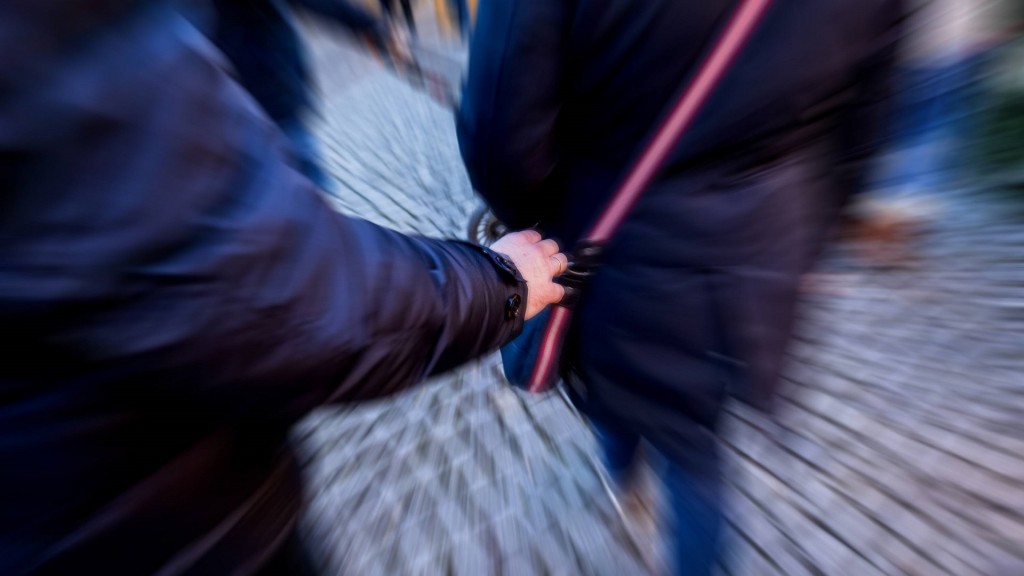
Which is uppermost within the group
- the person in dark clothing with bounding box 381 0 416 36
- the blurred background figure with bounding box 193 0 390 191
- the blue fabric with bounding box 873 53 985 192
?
the blue fabric with bounding box 873 53 985 192

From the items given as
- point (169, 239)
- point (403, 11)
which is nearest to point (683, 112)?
point (169, 239)

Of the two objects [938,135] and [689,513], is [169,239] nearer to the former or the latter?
[689,513]

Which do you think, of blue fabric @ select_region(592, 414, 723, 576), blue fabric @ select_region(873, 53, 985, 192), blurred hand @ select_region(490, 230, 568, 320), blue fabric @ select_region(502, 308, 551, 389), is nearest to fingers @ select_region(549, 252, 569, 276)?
blurred hand @ select_region(490, 230, 568, 320)

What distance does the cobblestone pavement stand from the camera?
1564 mm

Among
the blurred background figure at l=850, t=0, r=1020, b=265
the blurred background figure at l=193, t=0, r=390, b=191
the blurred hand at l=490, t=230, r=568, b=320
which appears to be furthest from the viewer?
the blurred background figure at l=850, t=0, r=1020, b=265

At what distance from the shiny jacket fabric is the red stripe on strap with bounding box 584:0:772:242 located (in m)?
0.02

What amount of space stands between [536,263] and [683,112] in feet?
1.31

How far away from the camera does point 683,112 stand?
2.60ft

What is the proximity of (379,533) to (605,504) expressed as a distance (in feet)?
2.56

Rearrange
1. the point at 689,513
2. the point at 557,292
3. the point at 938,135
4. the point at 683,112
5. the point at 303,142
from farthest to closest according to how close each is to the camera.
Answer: the point at 938,135
the point at 303,142
the point at 689,513
the point at 557,292
the point at 683,112

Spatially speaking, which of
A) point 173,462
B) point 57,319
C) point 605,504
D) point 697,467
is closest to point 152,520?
point 173,462

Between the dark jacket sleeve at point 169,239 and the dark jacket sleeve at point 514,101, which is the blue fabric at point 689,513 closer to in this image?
the dark jacket sleeve at point 514,101

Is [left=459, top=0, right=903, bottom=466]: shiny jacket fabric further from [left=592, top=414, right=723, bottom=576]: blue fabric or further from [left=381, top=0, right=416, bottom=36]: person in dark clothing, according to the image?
[left=381, top=0, right=416, bottom=36]: person in dark clothing

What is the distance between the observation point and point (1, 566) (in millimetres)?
490
